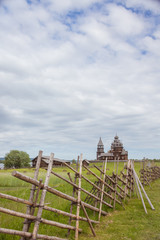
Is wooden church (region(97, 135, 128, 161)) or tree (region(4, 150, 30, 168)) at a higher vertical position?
wooden church (region(97, 135, 128, 161))

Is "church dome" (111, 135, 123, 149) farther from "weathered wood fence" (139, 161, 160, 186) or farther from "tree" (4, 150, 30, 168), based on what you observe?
"weathered wood fence" (139, 161, 160, 186)

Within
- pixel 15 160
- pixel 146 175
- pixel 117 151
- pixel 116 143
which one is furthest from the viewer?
pixel 116 143

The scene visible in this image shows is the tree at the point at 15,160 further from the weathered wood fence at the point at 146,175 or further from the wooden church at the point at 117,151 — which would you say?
the weathered wood fence at the point at 146,175

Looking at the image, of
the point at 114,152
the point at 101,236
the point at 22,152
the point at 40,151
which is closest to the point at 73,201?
the point at 101,236

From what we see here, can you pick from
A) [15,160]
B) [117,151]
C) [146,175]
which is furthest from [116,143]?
[146,175]

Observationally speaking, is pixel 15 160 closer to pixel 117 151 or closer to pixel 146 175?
pixel 117 151

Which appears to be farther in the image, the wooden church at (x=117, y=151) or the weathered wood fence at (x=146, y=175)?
the wooden church at (x=117, y=151)

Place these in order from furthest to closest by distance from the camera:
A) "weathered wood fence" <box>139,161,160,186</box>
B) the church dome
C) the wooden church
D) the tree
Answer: the church dome → the wooden church → the tree → "weathered wood fence" <box>139,161,160,186</box>

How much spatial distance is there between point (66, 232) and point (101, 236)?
1154 millimetres

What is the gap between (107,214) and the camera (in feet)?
27.0

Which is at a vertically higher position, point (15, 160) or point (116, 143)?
point (116, 143)

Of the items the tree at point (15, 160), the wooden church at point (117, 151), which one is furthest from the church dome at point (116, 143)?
the tree at point (15, 160)

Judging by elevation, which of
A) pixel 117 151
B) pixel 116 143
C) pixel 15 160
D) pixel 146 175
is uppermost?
pixel 116 143

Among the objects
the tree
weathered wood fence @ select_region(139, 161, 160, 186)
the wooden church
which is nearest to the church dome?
the wooden church
